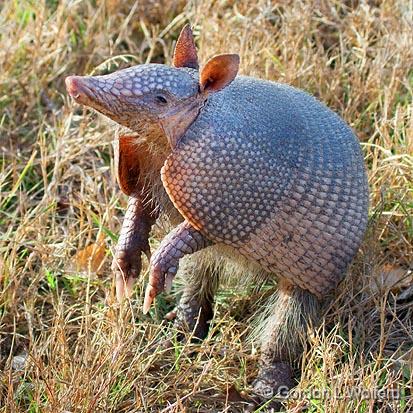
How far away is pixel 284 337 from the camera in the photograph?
12.8 ft

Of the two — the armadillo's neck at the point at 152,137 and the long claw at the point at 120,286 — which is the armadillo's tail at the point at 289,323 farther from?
the armadillo's neck at the point at 152,137

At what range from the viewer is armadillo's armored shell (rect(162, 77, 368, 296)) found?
3.43 m

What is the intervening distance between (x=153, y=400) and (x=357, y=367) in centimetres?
88

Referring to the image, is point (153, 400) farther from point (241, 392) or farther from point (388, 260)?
point (388, 260)

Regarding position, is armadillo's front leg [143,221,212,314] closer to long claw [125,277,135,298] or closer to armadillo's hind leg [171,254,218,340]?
long claw [125,277,135,298]

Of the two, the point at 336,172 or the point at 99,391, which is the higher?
the point at 336,172

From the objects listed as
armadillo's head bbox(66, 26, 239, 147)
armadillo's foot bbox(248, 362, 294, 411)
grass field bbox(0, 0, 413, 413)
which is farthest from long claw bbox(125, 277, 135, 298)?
armadillo's head bbox(66, 26, 239, 147)

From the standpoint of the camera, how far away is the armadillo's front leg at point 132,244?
3.88 m

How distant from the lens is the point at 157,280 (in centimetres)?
353

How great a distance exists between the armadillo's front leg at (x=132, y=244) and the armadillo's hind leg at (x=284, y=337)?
0.64 meters

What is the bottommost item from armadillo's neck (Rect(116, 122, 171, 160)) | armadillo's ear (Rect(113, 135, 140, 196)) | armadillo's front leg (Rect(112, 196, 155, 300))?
armadillo's front leg (Rect(112, 196, 155, 300))

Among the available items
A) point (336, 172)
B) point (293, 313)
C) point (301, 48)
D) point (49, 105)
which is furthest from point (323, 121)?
point (49, 105)

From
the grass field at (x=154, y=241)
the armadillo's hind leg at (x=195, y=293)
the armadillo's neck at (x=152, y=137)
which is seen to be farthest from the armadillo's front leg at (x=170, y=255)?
the armadillo's hind leg at (x=195, y=293)

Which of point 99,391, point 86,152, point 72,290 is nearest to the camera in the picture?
point 99,391
